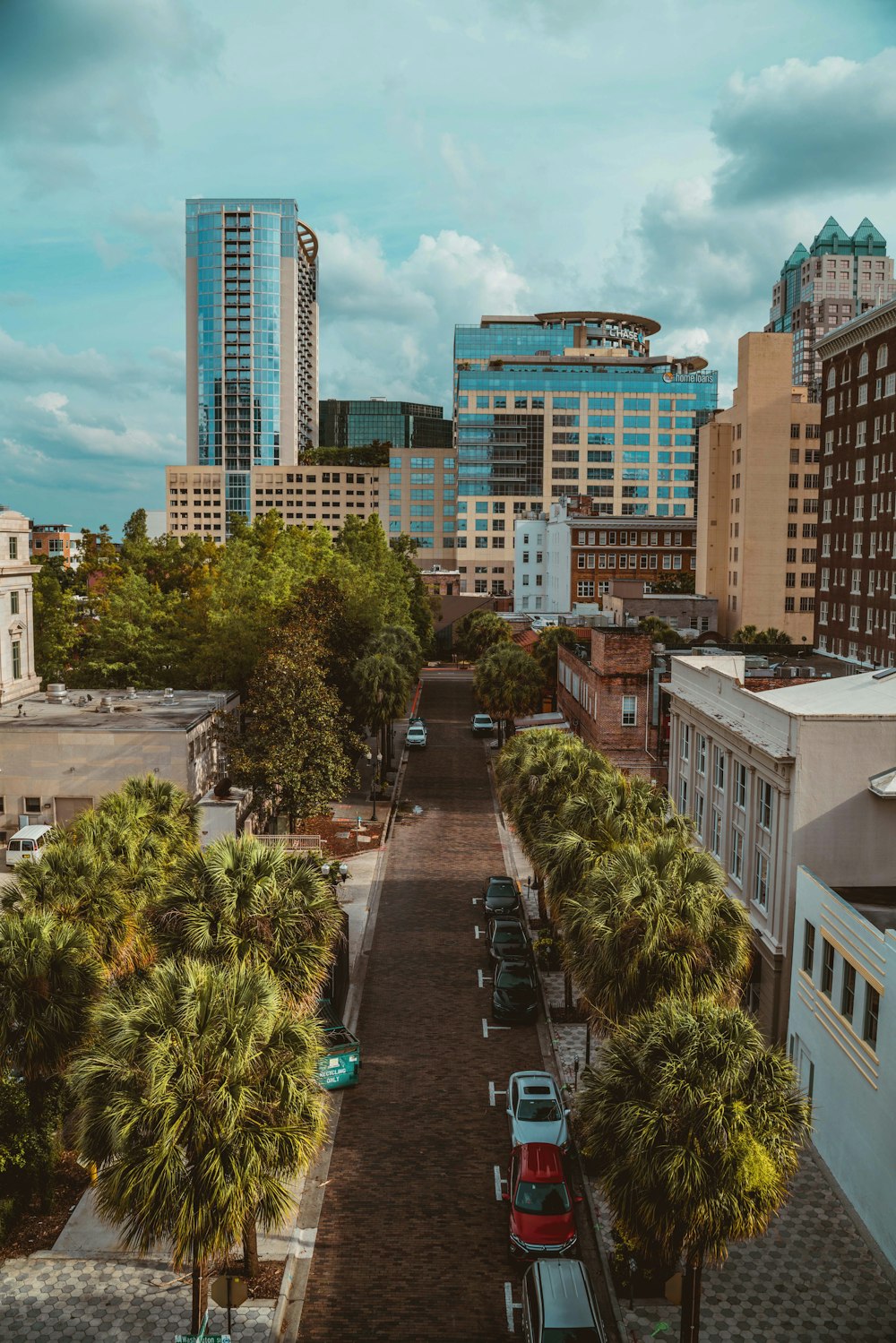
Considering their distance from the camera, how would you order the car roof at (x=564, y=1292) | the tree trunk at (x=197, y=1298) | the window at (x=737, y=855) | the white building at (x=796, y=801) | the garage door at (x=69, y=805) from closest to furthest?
1. the tree trunk at (x=197, y=1298)
2. the car roof at (x=564, y=1292)
3. the white building at (x=796, y=801)
4. the window at (x=737, y=855)
5. the garage door at (x=69, y=805)

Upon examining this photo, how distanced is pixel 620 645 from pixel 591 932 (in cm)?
3222

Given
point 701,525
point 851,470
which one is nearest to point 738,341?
point 701,525

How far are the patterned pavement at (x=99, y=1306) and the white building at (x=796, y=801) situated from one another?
15973 millimetres

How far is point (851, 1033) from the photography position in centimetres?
2219

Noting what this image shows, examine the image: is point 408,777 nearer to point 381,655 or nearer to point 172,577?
point 381,655

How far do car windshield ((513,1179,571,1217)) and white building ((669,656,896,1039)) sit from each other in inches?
381

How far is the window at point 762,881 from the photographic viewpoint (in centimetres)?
2938

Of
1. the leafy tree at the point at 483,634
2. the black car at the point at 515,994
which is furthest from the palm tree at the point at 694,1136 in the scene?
the leafy tree at the point at 483,634

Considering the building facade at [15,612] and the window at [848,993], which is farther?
the building facade at [15,612]

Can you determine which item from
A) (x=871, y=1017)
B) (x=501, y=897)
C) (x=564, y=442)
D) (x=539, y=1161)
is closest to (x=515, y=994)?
(x=501, y=897)

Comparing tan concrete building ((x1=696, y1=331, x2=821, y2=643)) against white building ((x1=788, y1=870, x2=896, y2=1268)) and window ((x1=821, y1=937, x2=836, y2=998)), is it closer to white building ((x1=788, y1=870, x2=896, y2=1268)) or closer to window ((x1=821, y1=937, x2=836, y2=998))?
white building ((x1=788, y1=870, x2=896, y2=1268))

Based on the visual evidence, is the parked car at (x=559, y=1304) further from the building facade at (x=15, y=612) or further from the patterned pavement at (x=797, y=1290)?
the building facade at (x=15, y=612)

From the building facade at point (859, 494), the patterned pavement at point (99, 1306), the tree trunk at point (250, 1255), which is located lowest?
the patterned pavement at point (99, 1306)

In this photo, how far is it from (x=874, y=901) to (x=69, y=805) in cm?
3426
